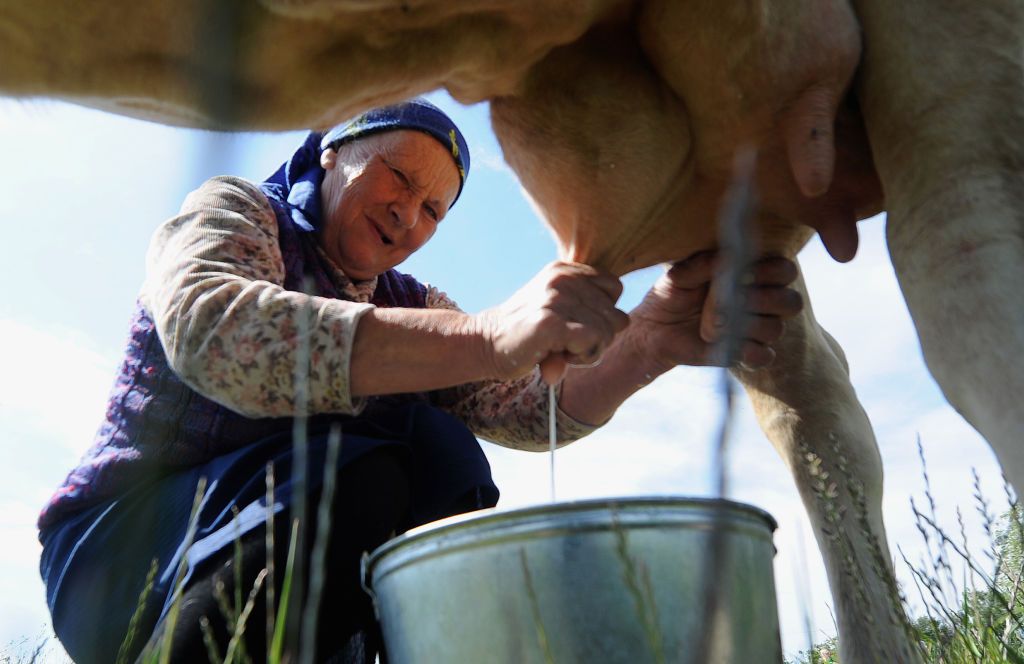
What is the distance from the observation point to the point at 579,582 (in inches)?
41.9

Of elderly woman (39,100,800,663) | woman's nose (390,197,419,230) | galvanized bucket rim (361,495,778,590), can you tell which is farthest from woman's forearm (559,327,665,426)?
galvanized bucket rim (361,495,778,590)

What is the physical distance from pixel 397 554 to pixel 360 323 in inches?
17.5

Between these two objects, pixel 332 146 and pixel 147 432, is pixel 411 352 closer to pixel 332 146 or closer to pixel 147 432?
pixel 147 432

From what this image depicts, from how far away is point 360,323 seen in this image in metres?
1.49

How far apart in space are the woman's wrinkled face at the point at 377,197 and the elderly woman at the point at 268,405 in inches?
4.6

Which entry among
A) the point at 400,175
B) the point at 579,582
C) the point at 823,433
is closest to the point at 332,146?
the point at 400,175

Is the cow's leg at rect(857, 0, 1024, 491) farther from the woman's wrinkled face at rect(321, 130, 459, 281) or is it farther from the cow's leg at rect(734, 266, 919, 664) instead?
the woman's wrinkled face at rect(321, 130, 459, 281)

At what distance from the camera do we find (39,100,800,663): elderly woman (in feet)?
4.74

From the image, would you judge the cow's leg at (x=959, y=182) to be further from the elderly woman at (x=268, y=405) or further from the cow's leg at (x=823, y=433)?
the cow's leg at (x=823, y=433)

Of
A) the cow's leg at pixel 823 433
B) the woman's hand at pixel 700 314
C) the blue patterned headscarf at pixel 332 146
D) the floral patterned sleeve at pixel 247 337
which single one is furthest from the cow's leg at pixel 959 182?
the blue patterned headscarf at pixel 332 146

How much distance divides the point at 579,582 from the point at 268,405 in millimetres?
629

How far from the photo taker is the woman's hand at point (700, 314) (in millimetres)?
1711

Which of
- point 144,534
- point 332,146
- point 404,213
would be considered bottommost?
point 144,534

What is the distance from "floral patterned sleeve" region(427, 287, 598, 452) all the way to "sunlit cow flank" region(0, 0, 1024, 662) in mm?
431
